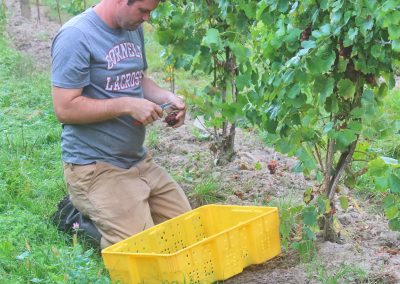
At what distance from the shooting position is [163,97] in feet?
14.6

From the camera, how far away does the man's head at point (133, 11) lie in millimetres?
4066

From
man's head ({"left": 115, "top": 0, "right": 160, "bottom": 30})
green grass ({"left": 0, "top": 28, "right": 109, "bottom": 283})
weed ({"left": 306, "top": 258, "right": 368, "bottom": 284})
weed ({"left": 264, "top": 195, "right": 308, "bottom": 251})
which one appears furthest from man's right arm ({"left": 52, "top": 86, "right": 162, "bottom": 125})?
weed ({"left": 306, "top": 258, "right": 368, "bottom": 284})

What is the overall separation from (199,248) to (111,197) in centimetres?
84

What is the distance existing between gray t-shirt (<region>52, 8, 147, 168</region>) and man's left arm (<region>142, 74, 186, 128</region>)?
7 cm

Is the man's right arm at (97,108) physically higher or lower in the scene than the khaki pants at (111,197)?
higher

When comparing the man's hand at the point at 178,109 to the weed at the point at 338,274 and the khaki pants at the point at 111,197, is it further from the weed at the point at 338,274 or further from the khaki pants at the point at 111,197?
the weed at the point at 338,274

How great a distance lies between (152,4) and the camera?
4074 mm

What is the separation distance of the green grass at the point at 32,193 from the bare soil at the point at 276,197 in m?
0.81

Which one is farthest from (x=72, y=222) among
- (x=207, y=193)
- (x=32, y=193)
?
(x=207, y=193)

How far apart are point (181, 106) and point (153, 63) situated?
4577 mm

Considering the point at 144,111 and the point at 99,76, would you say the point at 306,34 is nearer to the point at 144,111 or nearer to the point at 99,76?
the point at 144,111

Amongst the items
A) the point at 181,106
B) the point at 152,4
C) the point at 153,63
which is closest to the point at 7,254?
the point at 181,106

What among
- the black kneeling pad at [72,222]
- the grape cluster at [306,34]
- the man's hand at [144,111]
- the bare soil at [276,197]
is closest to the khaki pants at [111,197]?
the black kneeling pad at [72,222]

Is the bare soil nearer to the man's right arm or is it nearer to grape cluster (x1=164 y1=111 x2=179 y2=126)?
grape cluster (x1=164 y1=111 x2=179 y2=126)
